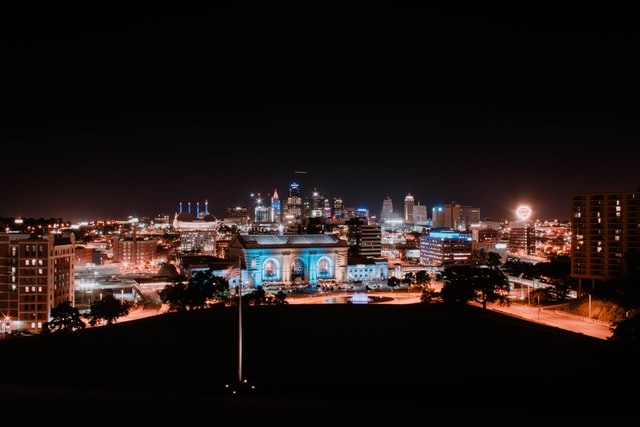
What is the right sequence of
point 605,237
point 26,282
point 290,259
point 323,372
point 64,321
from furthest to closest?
point 290,259 < point 605,237 < point 26,282 < point 64,321 < point 323,372

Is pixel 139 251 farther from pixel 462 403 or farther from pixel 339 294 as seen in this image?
pixel 462 403

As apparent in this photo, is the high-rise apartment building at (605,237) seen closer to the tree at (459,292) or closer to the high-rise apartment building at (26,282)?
the tree at (459,292)

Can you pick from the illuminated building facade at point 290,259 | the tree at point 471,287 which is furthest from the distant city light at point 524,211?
the tree at point 471,287

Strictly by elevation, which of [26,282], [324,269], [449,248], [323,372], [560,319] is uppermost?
[449,248]

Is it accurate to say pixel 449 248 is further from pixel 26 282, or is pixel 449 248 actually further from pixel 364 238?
pixel 26 282

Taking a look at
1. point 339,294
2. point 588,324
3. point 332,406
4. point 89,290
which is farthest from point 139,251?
point 332,406

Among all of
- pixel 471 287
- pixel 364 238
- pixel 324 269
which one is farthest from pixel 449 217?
pixel 471 287
